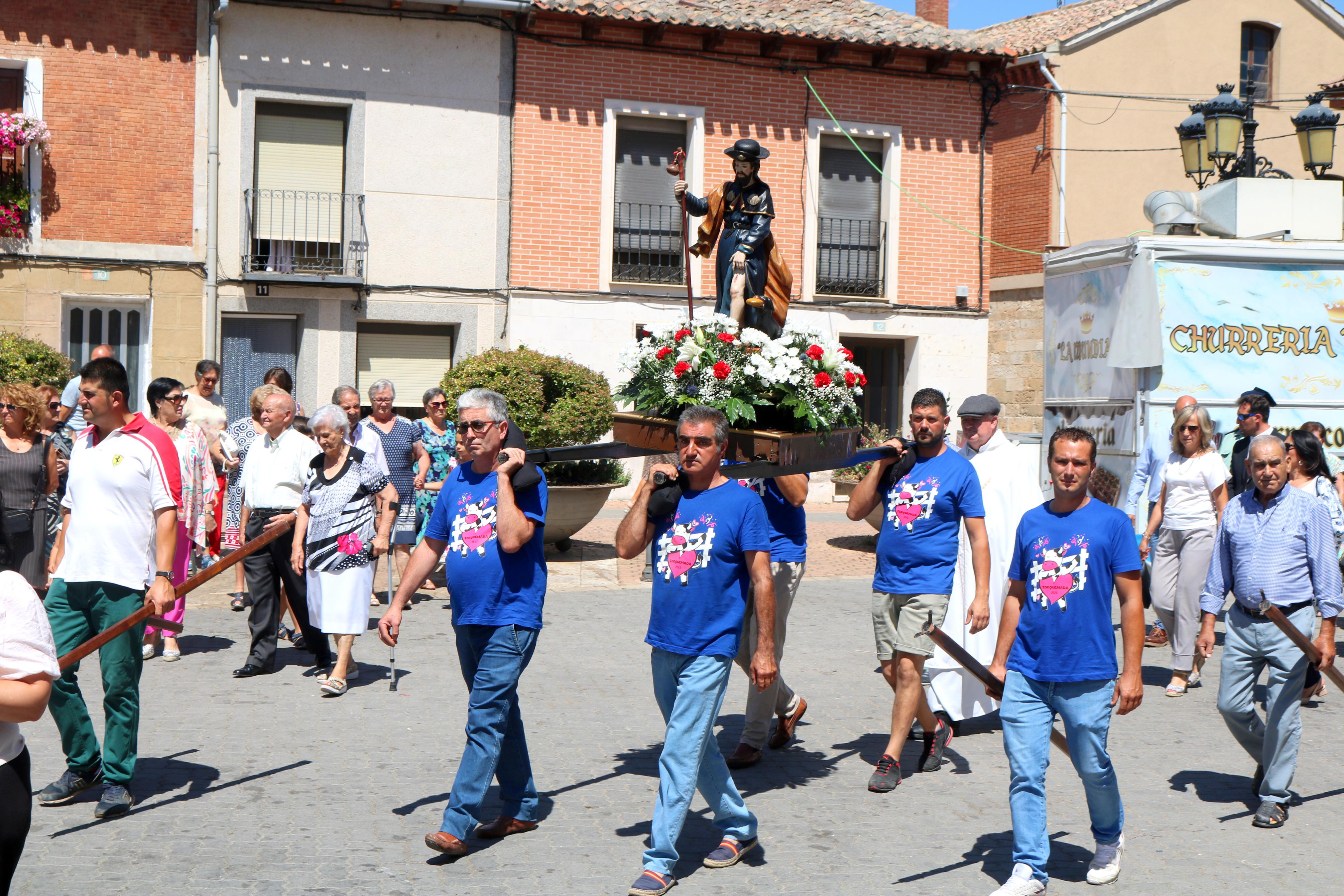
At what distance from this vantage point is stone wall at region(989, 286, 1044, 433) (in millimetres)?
21656

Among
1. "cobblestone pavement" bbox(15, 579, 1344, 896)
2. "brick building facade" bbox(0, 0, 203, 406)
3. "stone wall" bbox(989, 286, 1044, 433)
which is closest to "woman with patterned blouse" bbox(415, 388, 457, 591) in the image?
"cobblestone pavement" bbox(15, 579, 1344, 896)

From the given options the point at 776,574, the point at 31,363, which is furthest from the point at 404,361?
the point at 776,574

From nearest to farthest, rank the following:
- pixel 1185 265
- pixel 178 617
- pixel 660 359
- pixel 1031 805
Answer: pixel 1031 805
pixel 660 359
pixel 178 617
pixel 1185 265

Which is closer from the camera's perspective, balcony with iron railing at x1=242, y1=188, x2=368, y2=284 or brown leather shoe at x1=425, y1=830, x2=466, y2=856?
brown leather shoe at x1=425, y1=830, x2=466, y2=856

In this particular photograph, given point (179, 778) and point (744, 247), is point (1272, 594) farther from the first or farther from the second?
point (179, 778)

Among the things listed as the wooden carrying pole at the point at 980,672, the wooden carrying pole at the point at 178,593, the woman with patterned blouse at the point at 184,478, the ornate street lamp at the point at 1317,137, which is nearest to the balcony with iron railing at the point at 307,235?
the woman with patterned blouse at the point at 184,478

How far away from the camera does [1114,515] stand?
16.4 feet

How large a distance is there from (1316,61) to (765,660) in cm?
2261

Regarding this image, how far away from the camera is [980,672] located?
4.99 m

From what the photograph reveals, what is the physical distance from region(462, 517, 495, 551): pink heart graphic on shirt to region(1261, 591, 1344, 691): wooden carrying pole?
134 inches

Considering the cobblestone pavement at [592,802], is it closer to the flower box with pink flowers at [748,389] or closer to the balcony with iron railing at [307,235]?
the flower box with pink flowers at [748,389]

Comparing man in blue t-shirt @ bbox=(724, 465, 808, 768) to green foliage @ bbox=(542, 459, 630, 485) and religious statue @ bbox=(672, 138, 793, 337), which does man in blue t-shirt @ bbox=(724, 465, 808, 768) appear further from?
green foliage @ bbox=(542, 459, 630, 485)

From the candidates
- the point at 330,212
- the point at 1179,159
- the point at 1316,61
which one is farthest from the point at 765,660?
the point at 1316,61

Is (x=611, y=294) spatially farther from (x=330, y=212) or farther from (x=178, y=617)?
(x=178, y=617)
